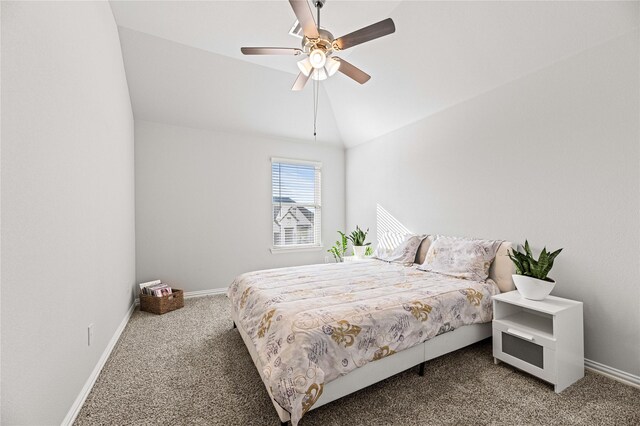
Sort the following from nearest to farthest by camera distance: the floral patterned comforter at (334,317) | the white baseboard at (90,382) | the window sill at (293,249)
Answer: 1. the floral patterned comforter at (334,317)
2. the white baseboard at (90,382)
3. the window sill at (293,249)

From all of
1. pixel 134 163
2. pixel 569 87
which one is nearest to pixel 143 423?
pixel 134 163

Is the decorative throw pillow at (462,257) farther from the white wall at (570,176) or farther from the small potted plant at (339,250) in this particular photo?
the small potted plant at (339,250)

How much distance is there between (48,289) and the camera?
1370 millimetres

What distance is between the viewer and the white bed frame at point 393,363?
1600 millimetres

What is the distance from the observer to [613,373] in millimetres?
2055

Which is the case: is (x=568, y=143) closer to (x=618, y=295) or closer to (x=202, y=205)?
(x=618, y=295)

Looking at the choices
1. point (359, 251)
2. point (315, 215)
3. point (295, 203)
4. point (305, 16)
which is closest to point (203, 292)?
point (295, 203)

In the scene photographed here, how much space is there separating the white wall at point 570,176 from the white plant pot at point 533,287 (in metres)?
0.44

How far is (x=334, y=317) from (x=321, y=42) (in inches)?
77.0

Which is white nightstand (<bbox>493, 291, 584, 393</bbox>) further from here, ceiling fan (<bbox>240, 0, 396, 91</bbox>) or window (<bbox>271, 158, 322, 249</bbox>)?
window (<bbox>271, 158, 322, 249</bbox>)

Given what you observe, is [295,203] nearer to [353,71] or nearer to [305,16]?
[353,71]

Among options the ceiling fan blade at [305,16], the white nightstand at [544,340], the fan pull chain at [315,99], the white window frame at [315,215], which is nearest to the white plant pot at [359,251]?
the white window frame at [315,215]

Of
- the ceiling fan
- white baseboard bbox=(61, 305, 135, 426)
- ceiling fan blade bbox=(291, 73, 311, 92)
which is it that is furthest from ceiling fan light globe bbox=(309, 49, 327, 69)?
white baseboard bbox=(61, 305, 135, 426)

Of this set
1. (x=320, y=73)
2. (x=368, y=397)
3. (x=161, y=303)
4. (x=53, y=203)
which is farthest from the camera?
(x=161, y=303)
